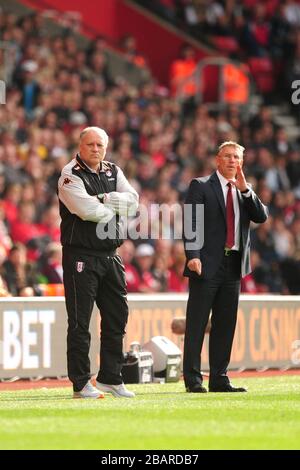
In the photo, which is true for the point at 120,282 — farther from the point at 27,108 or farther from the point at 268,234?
the point at 268,234

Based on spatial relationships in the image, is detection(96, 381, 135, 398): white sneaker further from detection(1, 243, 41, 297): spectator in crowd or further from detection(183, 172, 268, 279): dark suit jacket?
detection(1, 243, 41, 297): spectator in crowd

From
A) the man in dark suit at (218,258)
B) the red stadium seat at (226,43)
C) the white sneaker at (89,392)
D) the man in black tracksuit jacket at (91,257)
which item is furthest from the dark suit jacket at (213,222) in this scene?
the red stadium seat at (226,43)

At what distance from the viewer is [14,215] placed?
19.8 meters

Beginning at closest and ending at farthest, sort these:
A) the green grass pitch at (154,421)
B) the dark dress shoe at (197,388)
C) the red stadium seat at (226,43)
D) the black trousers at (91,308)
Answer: the green grass pitch at (154,421)
the black trousers at (91,308)
the dark dress shoe at (197,388)
the red stadium seat at (226,43)

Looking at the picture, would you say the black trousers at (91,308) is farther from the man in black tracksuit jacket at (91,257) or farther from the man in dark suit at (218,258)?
the man in dark suit at (218,258)

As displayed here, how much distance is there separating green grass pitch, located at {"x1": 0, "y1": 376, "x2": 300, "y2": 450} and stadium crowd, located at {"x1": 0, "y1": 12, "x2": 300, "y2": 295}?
562 centimetres

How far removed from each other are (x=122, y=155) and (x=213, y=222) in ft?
34.2

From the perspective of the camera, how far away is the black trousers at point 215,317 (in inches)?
496

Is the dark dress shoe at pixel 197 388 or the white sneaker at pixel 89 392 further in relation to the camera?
the dark dress shoe at pixel 197 388

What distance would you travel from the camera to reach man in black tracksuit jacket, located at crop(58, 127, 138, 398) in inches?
469

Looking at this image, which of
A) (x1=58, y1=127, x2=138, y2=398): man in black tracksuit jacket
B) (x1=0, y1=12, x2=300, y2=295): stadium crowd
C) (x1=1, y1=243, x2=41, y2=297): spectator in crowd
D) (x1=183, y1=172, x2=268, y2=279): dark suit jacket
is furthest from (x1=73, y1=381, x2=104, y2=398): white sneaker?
(x1=1, y1=243, x2=41, y2=297): spectator in crowd

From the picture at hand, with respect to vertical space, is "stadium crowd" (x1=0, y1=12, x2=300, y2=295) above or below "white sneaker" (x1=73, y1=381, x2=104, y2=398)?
above

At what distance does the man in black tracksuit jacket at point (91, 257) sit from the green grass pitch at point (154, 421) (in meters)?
0.37

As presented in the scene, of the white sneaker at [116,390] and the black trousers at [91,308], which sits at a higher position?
the black trousers at [91,308]
